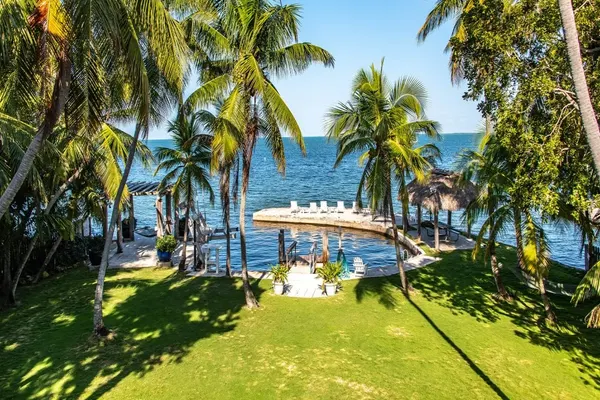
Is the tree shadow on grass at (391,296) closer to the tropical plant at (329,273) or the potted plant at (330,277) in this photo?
the potted plant at (330,277)

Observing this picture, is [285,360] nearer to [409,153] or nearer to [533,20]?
[409,153]

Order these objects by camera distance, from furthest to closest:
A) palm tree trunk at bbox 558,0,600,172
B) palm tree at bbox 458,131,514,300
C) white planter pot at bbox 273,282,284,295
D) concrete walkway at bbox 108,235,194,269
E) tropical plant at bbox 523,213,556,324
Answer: concrete walkway at bbox 108,235,194,269, white planter pot at bbox 273,282,284,295, palm tree at bbox 458,131,514,300, tropical plant at bbox 523,213,556,324, palm tree trunk at bbox 558,0,600,172

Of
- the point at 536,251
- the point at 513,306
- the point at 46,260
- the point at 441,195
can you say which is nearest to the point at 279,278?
the point at 513,306

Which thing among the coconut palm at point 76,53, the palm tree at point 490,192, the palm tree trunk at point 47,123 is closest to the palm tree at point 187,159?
the coconut palm at point 76,53

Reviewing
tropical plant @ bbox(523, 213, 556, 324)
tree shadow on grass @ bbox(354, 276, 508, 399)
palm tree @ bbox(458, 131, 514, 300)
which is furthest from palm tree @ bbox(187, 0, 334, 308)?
tropical plant @ bbox(523, 213, 556, 324)

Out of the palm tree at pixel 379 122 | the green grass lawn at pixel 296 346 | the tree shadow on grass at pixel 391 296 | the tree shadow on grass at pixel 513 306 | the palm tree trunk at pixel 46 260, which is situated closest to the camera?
the green grass lawn at pixel 296 346

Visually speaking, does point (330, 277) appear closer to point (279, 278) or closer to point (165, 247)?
point (279, 278)

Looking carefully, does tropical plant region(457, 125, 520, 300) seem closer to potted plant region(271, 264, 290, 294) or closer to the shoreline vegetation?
the shoreline vegetation

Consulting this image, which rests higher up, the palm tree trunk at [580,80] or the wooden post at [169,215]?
the palm tree trunk at [580,80]
